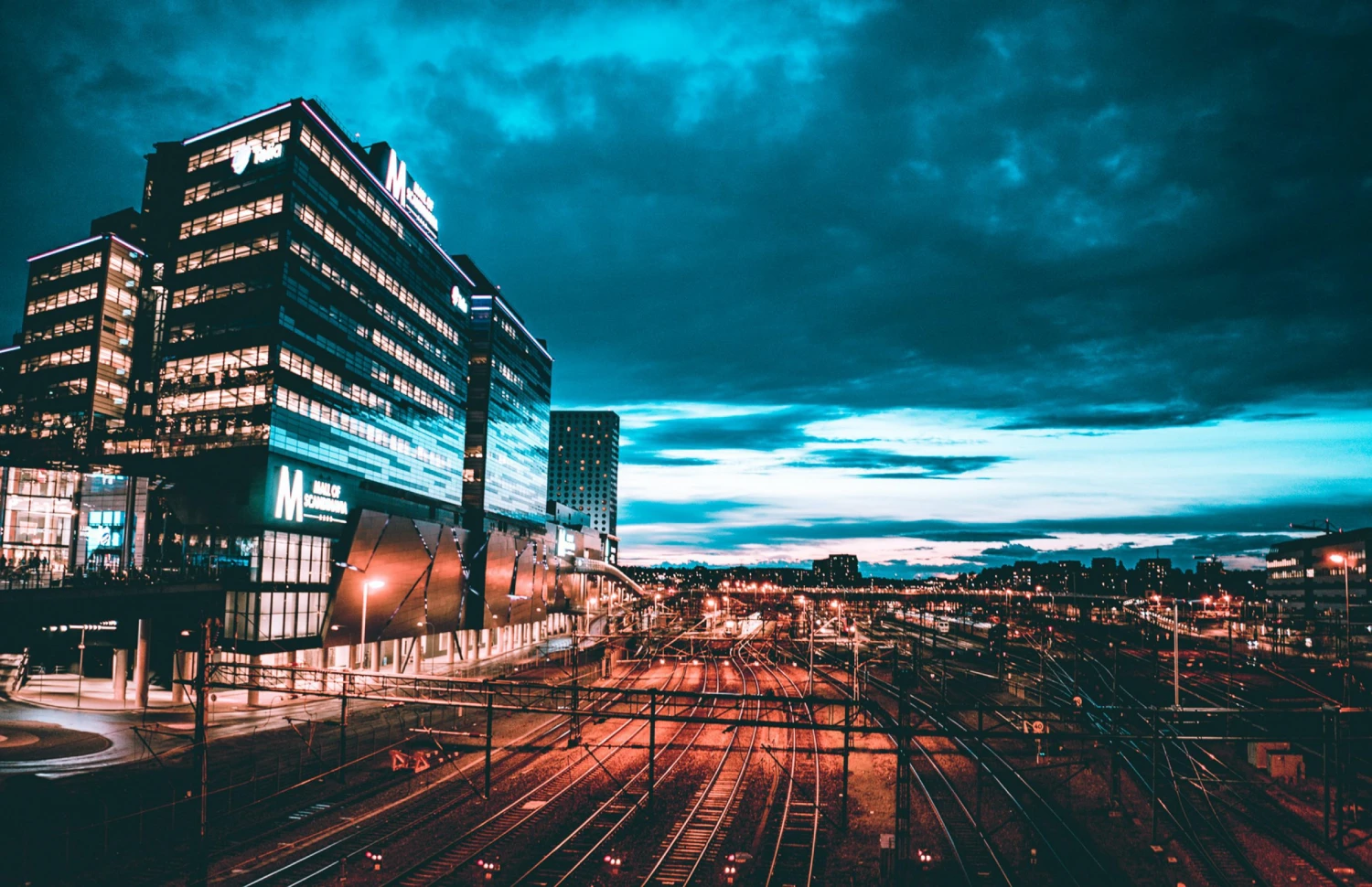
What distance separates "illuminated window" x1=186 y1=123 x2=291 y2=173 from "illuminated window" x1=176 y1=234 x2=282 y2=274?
7725 millimetres

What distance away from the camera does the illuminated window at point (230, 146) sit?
59.3 meters

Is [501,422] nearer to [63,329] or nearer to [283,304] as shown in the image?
[283,304]

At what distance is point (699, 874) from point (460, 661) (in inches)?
2359

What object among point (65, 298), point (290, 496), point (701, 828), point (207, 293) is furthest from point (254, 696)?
point (65, 298)

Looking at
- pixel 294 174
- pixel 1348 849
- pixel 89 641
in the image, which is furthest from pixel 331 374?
pixel 1348 849

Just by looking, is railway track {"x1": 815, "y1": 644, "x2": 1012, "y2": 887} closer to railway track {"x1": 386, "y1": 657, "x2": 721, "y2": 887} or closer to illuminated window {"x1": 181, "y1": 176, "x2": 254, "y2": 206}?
railway track {"x1": 386, "y1": 657, "x2": 721, "y2": 887}

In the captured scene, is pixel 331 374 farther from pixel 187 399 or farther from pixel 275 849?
pixel 275 849

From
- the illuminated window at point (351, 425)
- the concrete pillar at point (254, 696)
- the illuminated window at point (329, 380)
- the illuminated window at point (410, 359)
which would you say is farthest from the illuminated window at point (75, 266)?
the concrete pillar at point (254, 696)

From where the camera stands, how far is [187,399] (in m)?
58.2

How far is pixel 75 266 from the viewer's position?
8588 centimetres

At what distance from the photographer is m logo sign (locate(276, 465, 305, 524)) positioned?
176 feet

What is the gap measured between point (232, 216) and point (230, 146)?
20.5 feet

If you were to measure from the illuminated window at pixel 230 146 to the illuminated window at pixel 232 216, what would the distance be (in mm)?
4736

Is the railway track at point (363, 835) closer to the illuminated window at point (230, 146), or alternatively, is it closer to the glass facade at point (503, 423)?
the illuminated window at point (230, 146)
